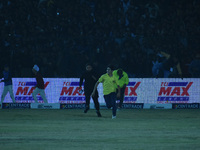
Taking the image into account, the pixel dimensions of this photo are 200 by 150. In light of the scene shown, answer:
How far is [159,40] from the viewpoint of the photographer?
27.5 m

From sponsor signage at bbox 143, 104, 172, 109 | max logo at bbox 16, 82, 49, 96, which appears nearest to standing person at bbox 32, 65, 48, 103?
max logo at bbox 16, 82, 49, 96

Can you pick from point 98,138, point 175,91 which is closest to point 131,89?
point 175,91

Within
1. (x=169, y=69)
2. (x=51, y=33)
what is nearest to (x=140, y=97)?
(x=169, y=69)

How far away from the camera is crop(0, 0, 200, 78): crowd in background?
2709 centimetres

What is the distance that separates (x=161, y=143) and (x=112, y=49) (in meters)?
16.8

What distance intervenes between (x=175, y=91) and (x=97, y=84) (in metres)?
8.71

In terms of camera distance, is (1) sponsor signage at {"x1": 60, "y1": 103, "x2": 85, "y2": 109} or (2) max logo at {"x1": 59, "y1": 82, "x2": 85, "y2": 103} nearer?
(1) sponsor signage at {"x1": 60, "y1": 103, "x2": 85, "y2": 109}

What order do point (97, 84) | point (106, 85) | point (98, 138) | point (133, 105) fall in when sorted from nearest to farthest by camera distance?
point (98, 138) < point (106, 85) < point (97, 84) < point (133, 105)

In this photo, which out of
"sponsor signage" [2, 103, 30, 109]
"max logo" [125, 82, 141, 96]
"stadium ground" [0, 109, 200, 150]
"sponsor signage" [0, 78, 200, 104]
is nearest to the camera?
"stadium ground" [0, 109, 200, 150]

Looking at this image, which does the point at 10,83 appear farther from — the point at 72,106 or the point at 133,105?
the point at 133,105

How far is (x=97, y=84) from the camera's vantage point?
Result: 19703 mm

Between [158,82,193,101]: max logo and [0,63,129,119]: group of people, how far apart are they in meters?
2.93

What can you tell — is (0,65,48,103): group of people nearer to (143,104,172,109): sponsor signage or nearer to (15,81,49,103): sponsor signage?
(15,81,49,103): sponsor signage

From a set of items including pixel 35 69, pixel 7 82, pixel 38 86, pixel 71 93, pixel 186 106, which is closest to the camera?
pixel 35 69
